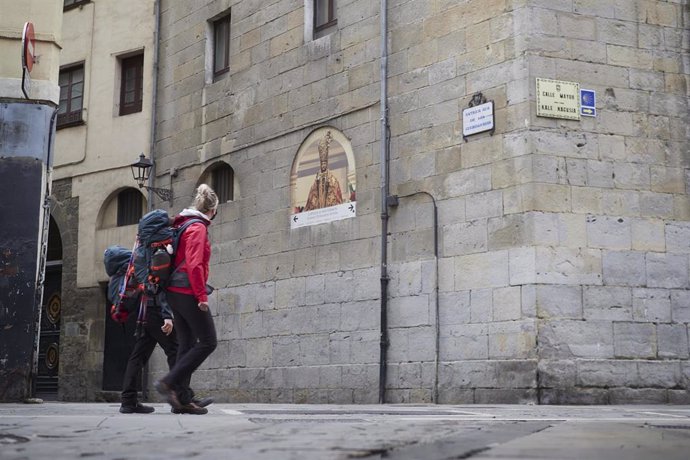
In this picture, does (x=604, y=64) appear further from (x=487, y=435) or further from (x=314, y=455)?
(x=314, y=455)

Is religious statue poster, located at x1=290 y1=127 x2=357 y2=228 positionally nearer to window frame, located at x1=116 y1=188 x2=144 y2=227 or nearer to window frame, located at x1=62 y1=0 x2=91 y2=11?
window frame, located at x1=116 y1=188 x2=144 y2=227

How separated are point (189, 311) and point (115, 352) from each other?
38.1 feet

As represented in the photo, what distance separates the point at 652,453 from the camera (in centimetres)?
502

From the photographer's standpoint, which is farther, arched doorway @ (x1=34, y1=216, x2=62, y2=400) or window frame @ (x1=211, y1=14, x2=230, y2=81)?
arched doorway @ (x1=34, y1=216, x2=62, y2=400)

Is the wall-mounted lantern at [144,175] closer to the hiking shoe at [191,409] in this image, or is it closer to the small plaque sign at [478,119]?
the small plaque sign at [478,119]

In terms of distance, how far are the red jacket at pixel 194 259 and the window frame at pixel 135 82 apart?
454 inches

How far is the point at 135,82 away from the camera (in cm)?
1989

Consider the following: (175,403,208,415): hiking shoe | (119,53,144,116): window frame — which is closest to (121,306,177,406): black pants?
(175,403,208,415): hiking shoe

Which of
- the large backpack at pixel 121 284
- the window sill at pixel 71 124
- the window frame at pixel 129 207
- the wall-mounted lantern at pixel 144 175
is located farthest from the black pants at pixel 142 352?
the window sill at pixel 71 124

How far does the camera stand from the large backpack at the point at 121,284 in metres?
8.95

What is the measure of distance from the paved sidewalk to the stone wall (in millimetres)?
4594

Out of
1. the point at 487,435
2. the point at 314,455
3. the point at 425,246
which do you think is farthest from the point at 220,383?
the point at 314,455

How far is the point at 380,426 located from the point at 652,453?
1.89 m

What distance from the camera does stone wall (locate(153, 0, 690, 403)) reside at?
39.6 feet
